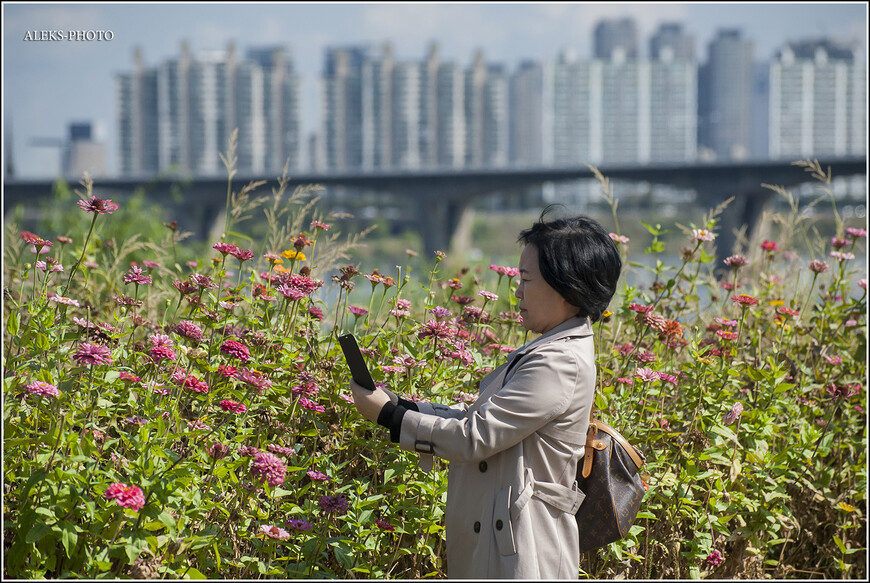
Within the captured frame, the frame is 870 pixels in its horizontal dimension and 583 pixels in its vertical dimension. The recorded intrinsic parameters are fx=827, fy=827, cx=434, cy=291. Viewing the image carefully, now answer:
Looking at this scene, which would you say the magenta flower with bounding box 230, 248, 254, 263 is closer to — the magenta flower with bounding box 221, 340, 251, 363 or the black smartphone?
the magenta flower with bounding box 221, 340, 251, 363

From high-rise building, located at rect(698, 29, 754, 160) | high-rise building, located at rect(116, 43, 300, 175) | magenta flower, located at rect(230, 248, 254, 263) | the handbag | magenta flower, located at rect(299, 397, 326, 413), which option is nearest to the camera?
the handbag

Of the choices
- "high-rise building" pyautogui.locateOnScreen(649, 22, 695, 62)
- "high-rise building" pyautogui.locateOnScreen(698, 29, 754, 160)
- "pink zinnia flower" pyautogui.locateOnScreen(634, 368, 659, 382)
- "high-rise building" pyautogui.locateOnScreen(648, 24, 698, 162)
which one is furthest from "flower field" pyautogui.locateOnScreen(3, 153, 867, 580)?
"high-rise building" pyautogui.locateOnScreen(649, 22, 695, 62)

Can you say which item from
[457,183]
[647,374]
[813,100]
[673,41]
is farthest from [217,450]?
[673,41]

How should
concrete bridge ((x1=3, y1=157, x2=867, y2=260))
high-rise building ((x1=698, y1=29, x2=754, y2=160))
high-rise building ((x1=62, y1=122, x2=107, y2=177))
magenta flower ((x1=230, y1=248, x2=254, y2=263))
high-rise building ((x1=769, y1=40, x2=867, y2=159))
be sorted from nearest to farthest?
magenta flower ((x1=230, y1=248, x2=254, y2=263)) < concrete bridge ((x1=3, y1=157, x2=867, y2=260)) < high-rise building ((x1=62, y1=122, x2=107, y2=177)) < high-rise building ((x1=769, y1=40, x2=867, y2=159)) < high-rise building ((x1=698, y1=29, x2=754, y2=160))

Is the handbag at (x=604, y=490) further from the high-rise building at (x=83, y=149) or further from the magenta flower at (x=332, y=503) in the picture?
the high-rise building at (x=83, y=149)

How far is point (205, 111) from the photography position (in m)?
117

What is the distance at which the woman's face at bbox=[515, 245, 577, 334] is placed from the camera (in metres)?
2.04

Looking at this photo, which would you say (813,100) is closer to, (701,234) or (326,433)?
(701,234)

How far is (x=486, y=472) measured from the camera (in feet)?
6.64

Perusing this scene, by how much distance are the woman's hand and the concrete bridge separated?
110 feet

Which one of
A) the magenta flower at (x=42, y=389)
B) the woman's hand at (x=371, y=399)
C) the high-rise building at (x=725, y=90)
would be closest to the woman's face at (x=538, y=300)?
the woman's hand at (x=371, y=399)

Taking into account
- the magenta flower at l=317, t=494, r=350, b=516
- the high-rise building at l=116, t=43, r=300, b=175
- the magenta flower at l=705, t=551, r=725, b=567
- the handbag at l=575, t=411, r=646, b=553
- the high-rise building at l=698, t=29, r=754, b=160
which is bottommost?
the magenta flower at l=705, t=551, r=725, b=567

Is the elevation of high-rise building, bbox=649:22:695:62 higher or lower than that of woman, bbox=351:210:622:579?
higher

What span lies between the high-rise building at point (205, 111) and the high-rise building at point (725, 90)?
89612 mm
